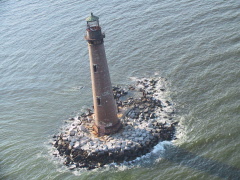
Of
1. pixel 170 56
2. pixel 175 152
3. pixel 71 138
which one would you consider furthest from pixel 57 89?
pixel 175 152

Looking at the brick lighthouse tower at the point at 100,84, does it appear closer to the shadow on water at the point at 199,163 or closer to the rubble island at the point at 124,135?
the rubble island at the point at 124,135

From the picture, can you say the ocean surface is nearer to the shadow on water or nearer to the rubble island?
the shadow on water

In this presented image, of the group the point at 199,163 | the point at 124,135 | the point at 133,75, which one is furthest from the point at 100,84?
the point at 133,75

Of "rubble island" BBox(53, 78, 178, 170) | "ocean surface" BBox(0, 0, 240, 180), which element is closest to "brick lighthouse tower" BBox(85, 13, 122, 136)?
"rubble island" BBox(53, 78, 178, 170)

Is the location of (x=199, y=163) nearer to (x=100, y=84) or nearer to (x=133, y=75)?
(x=100, y=84)

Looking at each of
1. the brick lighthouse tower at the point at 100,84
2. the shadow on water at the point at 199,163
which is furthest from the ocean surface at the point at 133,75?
the brick lighthouse tower at the point at 100,84

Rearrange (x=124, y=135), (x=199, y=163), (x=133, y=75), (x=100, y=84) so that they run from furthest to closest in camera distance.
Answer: (x=133, y=75) < (x=124, y=135) < (x=100, y=84) < (x=199, y=163)
